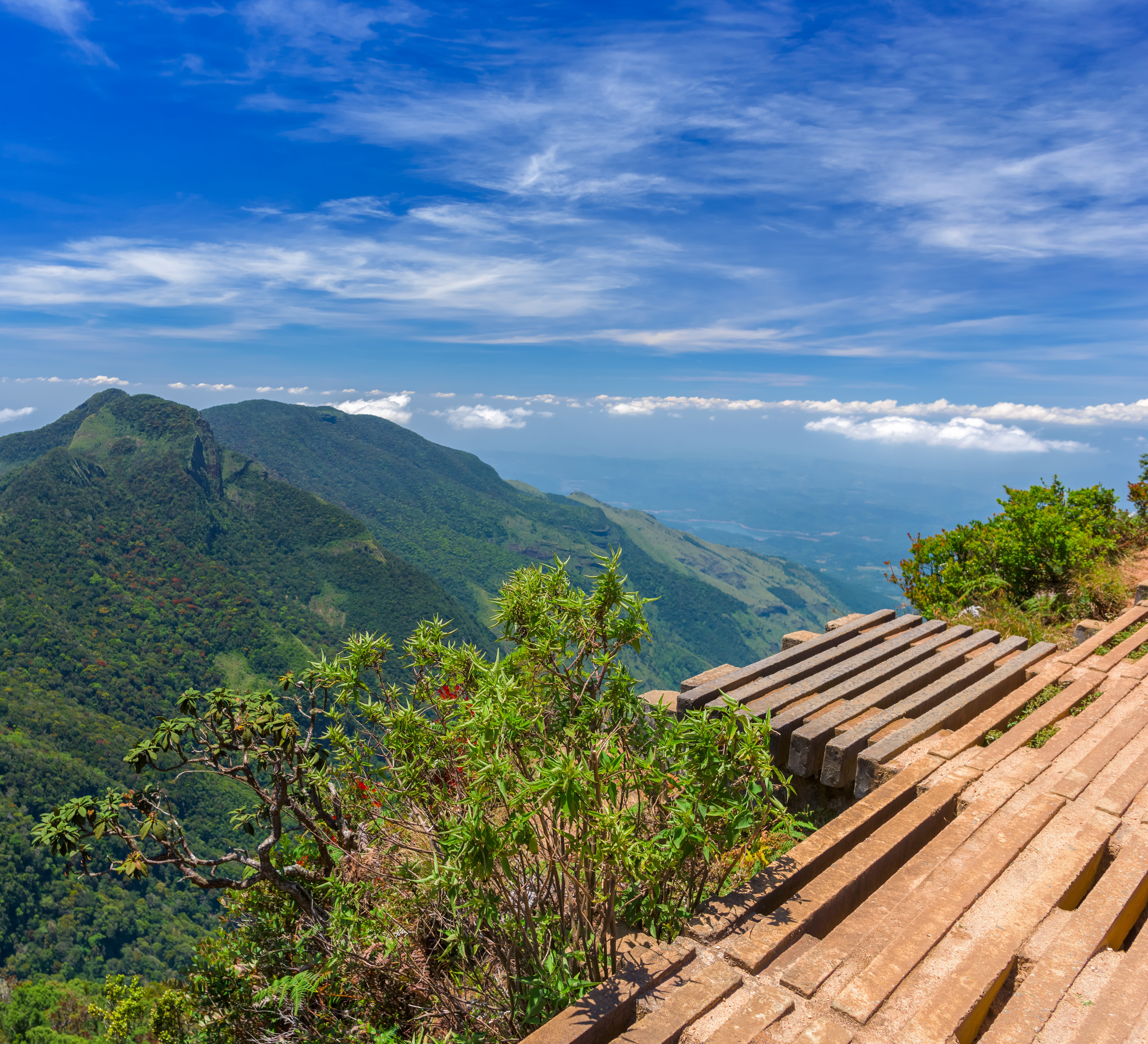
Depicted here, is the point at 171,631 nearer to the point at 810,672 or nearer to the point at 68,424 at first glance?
the point at 68,424

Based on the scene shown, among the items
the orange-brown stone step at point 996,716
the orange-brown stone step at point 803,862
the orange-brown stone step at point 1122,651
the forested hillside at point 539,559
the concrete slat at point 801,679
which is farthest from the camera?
the forested hillside at point 539,559

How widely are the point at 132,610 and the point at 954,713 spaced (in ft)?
341

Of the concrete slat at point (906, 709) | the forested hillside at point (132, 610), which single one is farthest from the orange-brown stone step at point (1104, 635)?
the forested hillside at point (132, 610)

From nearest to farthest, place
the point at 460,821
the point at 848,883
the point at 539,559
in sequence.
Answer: the point at 460,821 → the point at 848,883 → the point at 539,559

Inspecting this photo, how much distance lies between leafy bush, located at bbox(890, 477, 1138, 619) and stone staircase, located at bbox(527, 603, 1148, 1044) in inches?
122

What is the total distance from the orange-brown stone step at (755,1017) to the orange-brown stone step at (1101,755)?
1.78 m

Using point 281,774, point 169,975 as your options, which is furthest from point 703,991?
point 169,975

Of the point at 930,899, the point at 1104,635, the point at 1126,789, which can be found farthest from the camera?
the point at 1104,635

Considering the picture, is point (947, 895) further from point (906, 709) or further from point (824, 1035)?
point (906, 709)

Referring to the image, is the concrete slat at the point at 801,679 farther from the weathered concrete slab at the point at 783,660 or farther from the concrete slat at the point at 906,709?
the concrete slat at the point at 906,709

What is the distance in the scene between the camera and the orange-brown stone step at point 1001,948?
1.84 m

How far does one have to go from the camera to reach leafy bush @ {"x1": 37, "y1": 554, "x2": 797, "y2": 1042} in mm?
2111

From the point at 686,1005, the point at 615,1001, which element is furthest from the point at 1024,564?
the point at 615,1001

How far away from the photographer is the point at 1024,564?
716cm
